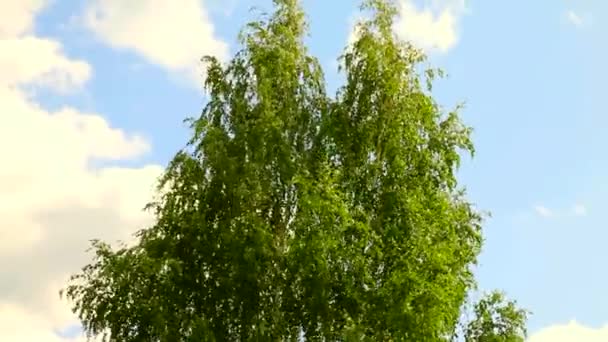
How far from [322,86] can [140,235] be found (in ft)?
18.6

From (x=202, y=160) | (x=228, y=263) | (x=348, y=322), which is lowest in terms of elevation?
(x=348, y=322)

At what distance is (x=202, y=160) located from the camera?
2439 cm

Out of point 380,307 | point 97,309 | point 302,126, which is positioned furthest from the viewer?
point 302,126

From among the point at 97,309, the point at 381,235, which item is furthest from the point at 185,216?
the point at 381,235

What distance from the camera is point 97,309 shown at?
23.4 meters

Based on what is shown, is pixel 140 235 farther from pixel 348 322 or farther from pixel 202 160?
pixel 348 322

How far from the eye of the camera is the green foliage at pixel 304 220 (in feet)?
72.1

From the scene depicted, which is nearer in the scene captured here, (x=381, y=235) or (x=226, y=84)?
(x=381, y=235)

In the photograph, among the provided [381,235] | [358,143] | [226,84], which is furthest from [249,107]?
[381,235]

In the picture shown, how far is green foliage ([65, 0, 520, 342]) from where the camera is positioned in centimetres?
2197

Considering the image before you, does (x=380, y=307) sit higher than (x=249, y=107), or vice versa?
(x=249, y=107)

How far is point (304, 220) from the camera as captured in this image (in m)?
21.9

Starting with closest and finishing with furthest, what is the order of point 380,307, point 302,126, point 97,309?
point 380,307
point 97,309
point 302,126

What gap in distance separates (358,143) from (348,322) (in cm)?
450
